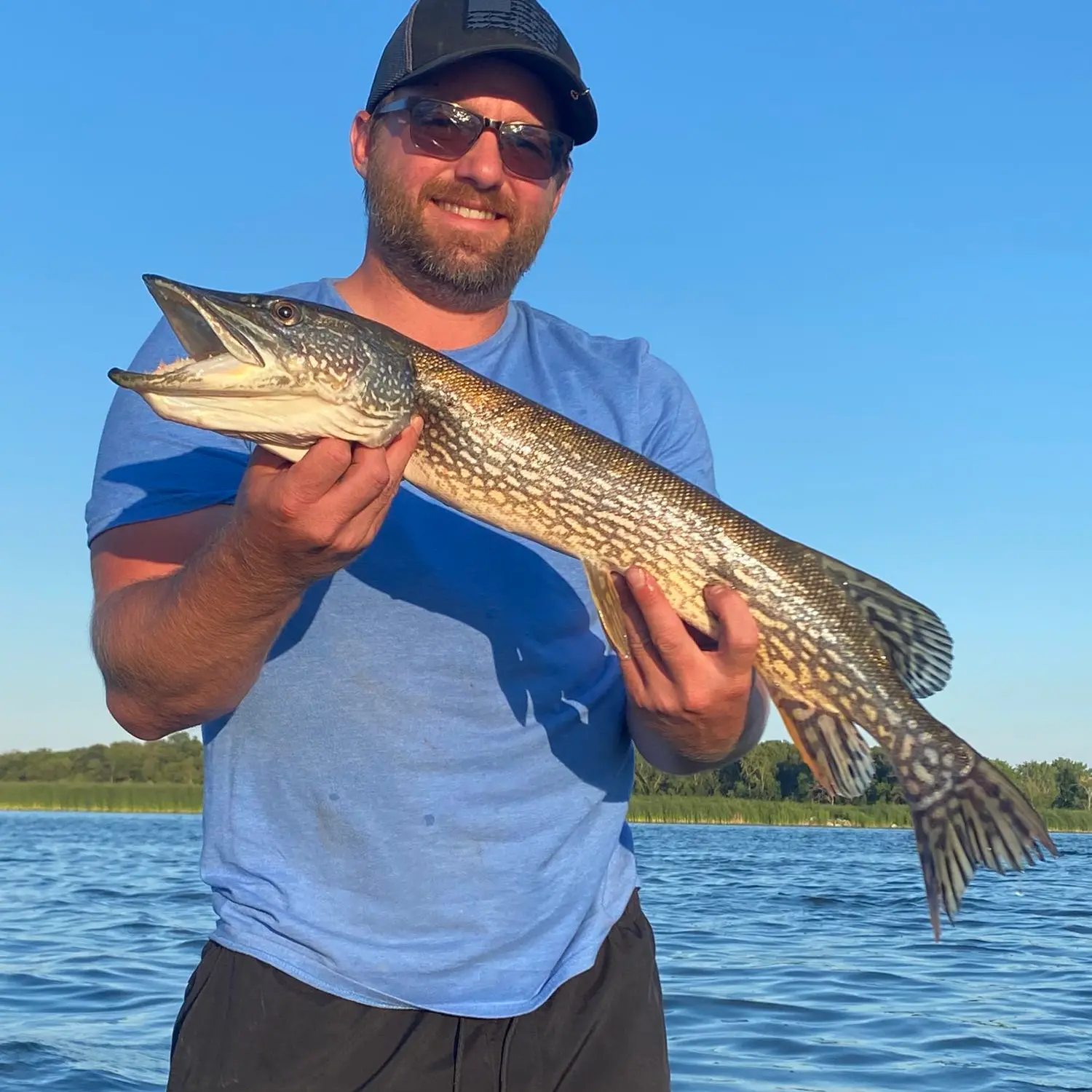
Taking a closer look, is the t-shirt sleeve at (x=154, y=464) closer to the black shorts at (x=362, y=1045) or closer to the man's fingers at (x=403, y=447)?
the man's fingers at (x=403, y=447)

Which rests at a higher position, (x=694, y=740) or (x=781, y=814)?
(x=694, y=740)

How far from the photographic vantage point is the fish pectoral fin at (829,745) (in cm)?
304

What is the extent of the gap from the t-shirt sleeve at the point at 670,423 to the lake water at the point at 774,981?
20.4 feet

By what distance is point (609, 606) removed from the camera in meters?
2.81

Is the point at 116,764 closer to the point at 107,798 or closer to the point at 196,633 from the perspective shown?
the point at 107,798

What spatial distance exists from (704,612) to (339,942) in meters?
1.11

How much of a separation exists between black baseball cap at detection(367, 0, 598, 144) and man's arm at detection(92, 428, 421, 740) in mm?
1108

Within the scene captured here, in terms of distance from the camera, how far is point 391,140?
328cm

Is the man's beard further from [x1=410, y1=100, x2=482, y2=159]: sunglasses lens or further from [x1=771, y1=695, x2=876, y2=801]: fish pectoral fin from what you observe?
[x1=771, y1=695, x2=876, y2=801]: fish pectoral fin

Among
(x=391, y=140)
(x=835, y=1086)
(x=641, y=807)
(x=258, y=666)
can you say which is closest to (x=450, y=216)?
(x=391, y=140)

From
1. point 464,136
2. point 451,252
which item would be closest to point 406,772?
point 451,252

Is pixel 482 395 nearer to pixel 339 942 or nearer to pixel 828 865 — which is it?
pixel 339 942

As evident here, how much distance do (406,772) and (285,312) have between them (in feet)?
3.37

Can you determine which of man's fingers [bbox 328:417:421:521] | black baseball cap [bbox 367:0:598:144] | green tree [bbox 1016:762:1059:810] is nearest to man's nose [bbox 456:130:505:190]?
black baseball cap [bbox 367:0:598:144]
